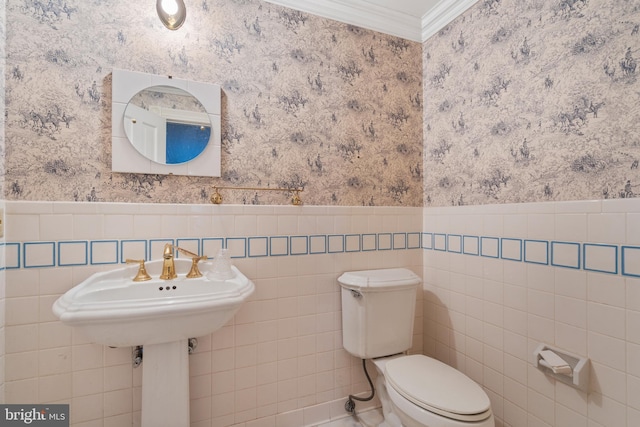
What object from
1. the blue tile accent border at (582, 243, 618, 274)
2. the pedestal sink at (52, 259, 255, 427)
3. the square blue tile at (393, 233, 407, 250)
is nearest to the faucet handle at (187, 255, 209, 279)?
the pedestal sink at (52, 259, 255, 427)

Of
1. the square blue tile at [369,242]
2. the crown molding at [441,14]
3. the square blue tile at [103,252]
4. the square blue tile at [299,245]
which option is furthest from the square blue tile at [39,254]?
the crown molding at [441,14]

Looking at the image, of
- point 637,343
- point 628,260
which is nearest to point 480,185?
point 628,260

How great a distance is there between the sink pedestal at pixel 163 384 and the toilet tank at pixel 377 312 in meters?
0.83

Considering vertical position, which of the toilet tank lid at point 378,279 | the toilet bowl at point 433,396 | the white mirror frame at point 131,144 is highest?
the white mirror frame at point 131,144

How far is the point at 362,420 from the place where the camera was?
1675 mm

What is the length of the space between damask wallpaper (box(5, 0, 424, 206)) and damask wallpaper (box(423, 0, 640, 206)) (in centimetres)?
22

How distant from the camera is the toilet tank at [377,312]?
1.55 metres

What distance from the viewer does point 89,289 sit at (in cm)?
115

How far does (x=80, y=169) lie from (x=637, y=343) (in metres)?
2.21

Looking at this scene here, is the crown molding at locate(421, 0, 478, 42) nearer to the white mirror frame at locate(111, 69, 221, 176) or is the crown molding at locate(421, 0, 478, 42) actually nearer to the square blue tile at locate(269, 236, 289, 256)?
the white mirror frame at locate(111, 69, 221, 176)

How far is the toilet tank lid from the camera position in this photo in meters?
1.54

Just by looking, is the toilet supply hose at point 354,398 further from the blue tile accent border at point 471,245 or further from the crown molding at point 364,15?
the crown molding at point 364,15

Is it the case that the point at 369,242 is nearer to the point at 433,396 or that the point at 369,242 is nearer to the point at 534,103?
the point at 433,396

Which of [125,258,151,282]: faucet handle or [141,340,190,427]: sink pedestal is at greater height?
[125,258,151,282]: faucet handle
